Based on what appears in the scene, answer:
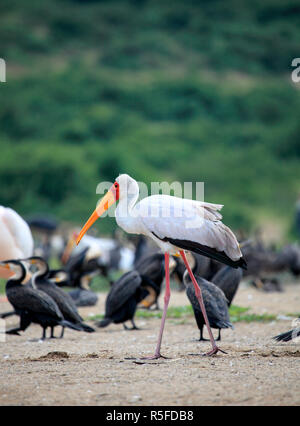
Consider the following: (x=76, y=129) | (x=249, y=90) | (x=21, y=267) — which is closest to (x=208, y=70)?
(x=249, y=90)

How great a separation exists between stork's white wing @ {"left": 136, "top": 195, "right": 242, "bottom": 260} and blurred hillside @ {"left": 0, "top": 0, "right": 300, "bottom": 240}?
19548 mm

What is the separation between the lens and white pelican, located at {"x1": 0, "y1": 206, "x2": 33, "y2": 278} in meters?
9.57

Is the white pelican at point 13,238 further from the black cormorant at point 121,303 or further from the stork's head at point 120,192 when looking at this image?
the stork's head at point 120,192

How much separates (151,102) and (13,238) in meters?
30.5

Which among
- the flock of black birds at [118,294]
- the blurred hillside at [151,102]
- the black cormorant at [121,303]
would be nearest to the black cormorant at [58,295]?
the flock of black birds at [118,294]

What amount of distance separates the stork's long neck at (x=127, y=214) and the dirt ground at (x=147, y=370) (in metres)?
1.00

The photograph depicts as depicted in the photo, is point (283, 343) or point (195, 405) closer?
point (195, 405)

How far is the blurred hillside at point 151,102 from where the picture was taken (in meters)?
30.3

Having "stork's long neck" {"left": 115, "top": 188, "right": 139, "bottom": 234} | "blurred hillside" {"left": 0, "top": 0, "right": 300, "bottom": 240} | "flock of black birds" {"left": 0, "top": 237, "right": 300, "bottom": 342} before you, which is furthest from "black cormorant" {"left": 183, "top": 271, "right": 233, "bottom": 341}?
"blurred hillside" {"left": 0, "top": 0, "right": 300, "bottom": 240}

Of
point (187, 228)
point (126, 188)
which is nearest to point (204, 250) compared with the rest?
point (187, 228)

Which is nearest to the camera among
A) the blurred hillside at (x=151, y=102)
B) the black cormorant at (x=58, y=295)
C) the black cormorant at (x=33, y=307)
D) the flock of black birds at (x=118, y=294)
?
the flock of black birds at (x=118, y=294)
